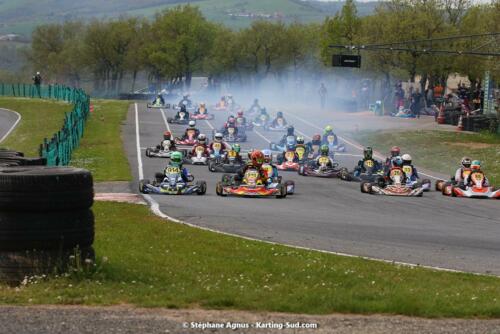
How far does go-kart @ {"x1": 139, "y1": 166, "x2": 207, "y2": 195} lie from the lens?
950 inches

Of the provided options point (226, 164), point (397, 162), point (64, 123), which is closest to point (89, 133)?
point (64, 123)

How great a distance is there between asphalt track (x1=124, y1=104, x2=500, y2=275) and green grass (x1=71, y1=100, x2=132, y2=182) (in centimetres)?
156

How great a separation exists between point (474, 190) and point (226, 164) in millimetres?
9388

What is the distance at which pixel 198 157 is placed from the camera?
115 feet

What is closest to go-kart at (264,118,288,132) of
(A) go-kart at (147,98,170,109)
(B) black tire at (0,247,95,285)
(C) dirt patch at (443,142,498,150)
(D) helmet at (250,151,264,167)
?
(C) dirt patch at (443,142,498,150)

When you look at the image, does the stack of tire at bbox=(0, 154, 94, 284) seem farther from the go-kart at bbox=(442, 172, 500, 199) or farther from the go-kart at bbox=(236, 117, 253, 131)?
the go-kart at bbox=(236, 117, 253, 131)

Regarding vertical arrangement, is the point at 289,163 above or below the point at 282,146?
above

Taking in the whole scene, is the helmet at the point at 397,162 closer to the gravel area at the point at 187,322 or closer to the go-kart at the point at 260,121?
the gravel area at the point at 187,322

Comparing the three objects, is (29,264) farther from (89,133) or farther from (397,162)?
(89,133)

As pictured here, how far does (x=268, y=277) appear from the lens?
11.0m

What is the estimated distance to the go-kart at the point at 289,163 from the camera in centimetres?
3344

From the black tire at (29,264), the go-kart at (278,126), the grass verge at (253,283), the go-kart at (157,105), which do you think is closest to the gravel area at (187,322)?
the grass verge at (253,283)

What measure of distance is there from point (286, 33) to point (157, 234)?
303ft

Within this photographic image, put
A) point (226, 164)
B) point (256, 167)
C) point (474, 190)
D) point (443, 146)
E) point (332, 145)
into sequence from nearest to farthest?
point (256, 167) < point (474, 190) < point (226, 164) < point (332, 145) < point (443, 146)
